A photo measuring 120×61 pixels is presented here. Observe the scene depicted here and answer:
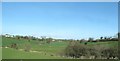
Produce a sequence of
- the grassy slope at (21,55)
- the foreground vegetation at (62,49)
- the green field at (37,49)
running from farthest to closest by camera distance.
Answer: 1. the foreground vegetation at (62,49)
2. the green field at (37,49)
3. the grassy slope at (21,55)

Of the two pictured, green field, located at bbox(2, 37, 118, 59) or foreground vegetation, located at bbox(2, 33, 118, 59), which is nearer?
green field, located at bbox(2, 37, 118, 59)

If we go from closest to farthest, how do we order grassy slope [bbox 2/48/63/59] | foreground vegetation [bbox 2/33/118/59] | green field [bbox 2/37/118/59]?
1. grassy slope [bbox 2/48/63/59]
2. green field [bbox 2/37/118/59]
3. foreground vegetation [bbox 2/33/118/59]

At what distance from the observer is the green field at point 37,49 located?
20.5 m

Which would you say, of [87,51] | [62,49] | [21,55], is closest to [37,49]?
[62,49]

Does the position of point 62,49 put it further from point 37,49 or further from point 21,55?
point 21,55

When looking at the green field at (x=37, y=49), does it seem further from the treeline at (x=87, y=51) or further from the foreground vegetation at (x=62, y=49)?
the treeline at (x=87, y=51)

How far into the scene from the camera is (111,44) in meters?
20.6

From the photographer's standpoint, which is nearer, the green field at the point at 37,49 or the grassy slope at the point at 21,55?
the grassy slope at the point at 21,55

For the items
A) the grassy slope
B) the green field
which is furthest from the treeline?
the grassy slope

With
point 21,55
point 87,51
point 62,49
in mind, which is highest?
point 62,49

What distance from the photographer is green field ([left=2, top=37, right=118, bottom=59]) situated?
20516 millimetres

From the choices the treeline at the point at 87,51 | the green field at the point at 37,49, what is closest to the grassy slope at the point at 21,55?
the green field at the point at 37,49

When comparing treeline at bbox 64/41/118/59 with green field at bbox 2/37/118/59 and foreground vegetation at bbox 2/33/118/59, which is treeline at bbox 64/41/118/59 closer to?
foreground vegetation at bbox 2/33/118/59

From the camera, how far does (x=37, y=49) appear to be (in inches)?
931
